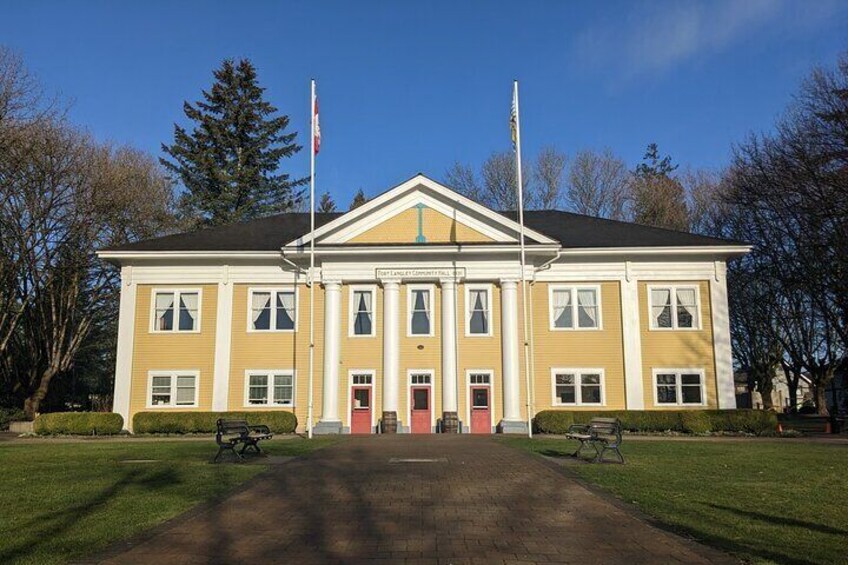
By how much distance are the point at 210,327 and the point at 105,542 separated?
2352 centimetres

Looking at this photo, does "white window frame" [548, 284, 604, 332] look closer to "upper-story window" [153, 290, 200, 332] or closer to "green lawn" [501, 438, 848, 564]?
"green lawn" [501, 438, 848, 564]

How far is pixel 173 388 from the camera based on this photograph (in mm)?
30234

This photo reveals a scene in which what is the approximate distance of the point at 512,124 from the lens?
27.7 metres

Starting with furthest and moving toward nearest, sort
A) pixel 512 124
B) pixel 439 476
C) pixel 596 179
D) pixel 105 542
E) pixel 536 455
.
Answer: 1. pixel 596 179
2. pixel 512 124
3. pixel 536 455
4. pixel 439 476
5. pixel 105 542

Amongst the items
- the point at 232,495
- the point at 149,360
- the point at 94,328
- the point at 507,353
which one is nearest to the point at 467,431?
the point at 507,353

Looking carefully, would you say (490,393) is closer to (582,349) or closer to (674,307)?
(582,349)

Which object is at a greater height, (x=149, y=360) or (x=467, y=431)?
(x=149, y=360)

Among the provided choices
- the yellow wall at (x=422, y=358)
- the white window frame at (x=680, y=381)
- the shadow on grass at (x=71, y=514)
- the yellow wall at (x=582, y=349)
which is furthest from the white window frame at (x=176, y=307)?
the white window frame at (x=680, y=381)

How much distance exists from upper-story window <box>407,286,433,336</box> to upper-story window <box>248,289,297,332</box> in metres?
5.14

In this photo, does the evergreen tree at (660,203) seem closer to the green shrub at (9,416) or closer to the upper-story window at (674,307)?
the upper-story window at (674,307)

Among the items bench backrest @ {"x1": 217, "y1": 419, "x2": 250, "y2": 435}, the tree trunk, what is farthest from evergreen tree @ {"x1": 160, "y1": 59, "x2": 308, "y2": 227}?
bench backrest @ {"x1": 217, "y1": 419, "x2": 250, "y2": 435}

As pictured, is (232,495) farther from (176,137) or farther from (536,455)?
(176,137)

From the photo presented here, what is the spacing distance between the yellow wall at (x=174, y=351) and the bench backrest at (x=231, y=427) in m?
13.8

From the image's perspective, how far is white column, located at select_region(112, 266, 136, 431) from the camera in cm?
2994
